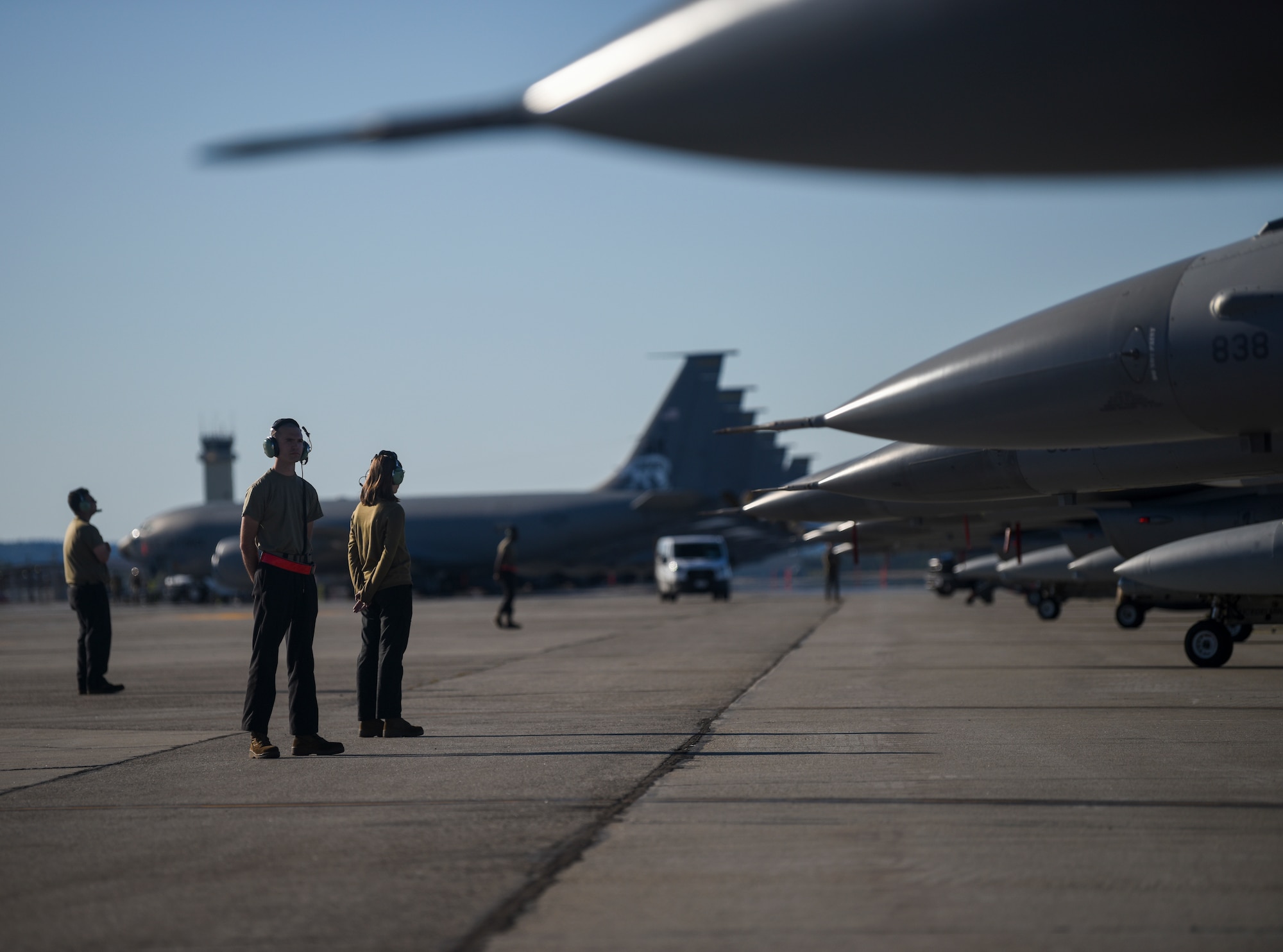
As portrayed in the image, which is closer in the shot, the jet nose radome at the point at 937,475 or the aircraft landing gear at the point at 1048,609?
the jet nose radome at the point at 937,475

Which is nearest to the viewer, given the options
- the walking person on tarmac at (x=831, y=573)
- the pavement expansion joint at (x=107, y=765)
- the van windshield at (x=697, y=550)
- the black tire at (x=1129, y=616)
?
the pavement expansion joint at (x=107, y=765)

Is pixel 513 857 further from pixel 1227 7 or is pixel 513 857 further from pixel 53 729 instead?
pixel 53 729

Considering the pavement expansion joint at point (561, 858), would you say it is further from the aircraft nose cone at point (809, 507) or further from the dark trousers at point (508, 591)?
the dark trousers at point (508, 591)

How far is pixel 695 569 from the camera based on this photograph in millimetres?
40625

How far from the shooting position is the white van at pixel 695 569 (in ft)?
132

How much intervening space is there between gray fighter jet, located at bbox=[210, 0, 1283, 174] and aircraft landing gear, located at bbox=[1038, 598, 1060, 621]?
71.1 ft

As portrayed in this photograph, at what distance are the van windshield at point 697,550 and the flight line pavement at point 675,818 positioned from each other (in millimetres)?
28993

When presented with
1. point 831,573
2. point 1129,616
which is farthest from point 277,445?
point 831,573

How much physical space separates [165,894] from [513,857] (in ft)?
3.78

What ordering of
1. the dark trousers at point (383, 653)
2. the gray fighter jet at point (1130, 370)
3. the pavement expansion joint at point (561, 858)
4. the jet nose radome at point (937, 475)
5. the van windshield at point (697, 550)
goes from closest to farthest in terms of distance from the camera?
the pavement expansion joint at point (561, 858) → the gray fighter jet at point (1130, 370) → the dark trousers at point (383, 653) → the jet nose radome at point (937, 475) → the van windshield at point (697, 550)

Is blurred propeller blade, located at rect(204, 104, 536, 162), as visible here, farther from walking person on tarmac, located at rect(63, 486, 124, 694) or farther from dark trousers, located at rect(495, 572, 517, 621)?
dark trousers, located at rect(495, 572, 517, 621)

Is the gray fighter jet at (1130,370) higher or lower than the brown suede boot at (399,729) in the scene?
higher

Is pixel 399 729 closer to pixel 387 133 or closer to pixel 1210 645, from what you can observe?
pixel 387 133

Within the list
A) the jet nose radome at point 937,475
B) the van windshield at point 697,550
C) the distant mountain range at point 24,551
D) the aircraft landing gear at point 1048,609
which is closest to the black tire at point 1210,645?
the jet nose radome at point 937,475
